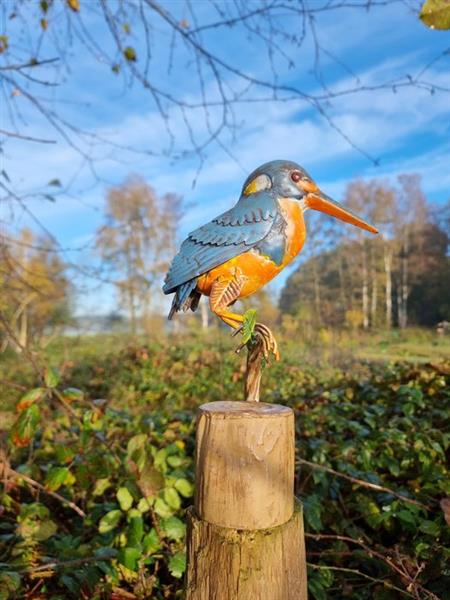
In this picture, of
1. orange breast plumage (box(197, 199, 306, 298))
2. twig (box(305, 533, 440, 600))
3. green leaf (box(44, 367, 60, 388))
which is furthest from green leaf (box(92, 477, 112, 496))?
orange breast plumage (box(197, 199, 306, 298))

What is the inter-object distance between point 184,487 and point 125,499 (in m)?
0.27

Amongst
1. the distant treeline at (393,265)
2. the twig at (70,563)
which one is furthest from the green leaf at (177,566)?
the distant treeline at (393,265)

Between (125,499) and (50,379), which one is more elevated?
(50,379)

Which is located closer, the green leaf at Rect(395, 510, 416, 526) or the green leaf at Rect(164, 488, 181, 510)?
the green leaf at Rect(395, 510, 416, 526)

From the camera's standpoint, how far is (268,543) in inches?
39.0

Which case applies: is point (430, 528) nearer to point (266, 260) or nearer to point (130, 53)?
point (266, 260)

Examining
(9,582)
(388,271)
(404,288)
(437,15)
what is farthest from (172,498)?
(404,288)

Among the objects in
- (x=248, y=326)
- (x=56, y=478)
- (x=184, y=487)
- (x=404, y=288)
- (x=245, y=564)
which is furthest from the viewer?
(x=404, y=288)

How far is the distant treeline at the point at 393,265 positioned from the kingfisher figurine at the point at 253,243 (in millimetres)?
11703

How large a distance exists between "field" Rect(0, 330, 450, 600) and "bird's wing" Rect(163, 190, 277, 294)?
1001 mm

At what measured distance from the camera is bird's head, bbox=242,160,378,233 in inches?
46.7

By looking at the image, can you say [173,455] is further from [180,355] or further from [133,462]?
[180,355]

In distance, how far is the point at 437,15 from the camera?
505 millimetres

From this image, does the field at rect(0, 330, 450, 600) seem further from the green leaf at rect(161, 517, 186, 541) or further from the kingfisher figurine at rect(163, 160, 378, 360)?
the kingfisher figurine at rect(163, 160, 378, 360)
